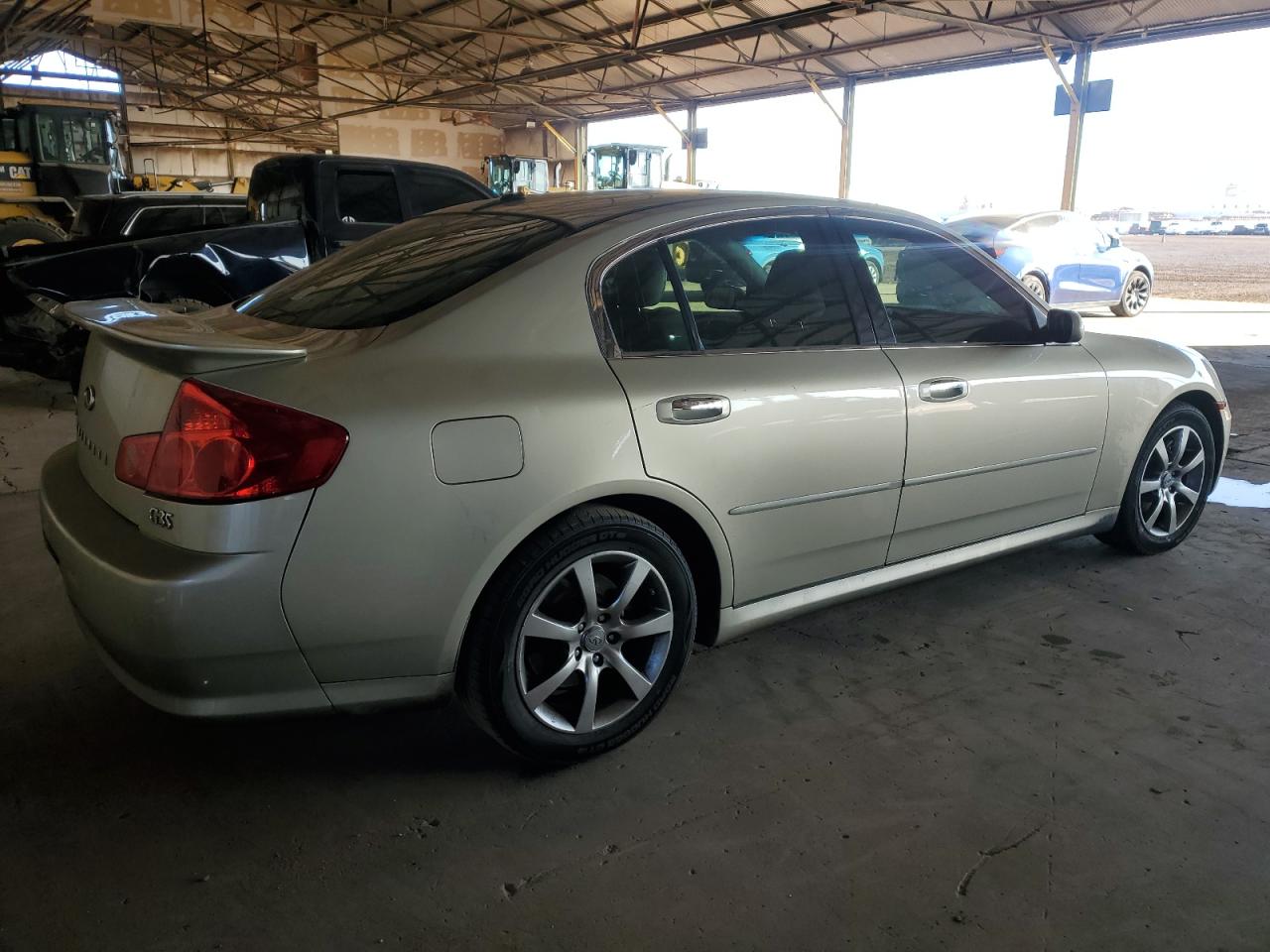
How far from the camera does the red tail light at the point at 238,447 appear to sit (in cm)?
188

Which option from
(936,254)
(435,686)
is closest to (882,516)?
(936,254)

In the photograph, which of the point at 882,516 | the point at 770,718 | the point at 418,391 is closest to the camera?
the point at 418,391

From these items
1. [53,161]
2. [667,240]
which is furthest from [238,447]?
[53,161]

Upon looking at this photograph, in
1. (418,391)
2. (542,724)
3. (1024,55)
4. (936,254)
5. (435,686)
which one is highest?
(1024,55)

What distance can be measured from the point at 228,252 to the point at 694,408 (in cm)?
522

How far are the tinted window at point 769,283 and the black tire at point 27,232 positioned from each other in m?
11.7

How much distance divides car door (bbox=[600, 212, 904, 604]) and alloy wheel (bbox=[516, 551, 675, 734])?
276 mm

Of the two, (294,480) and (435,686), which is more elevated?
(294,480)

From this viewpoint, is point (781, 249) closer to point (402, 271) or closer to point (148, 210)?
point (402, 271)

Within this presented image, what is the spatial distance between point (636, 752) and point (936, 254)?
194 centimetres

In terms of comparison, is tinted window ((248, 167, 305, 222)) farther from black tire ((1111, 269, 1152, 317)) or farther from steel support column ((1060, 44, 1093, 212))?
steel support column ((1060, 44, 1093, 212))

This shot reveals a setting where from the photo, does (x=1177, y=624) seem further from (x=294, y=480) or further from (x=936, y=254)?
(x=294, y=480)

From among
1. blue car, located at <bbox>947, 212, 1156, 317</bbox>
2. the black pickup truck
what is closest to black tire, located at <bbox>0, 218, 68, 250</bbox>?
the black pickup truck

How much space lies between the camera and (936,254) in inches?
125
